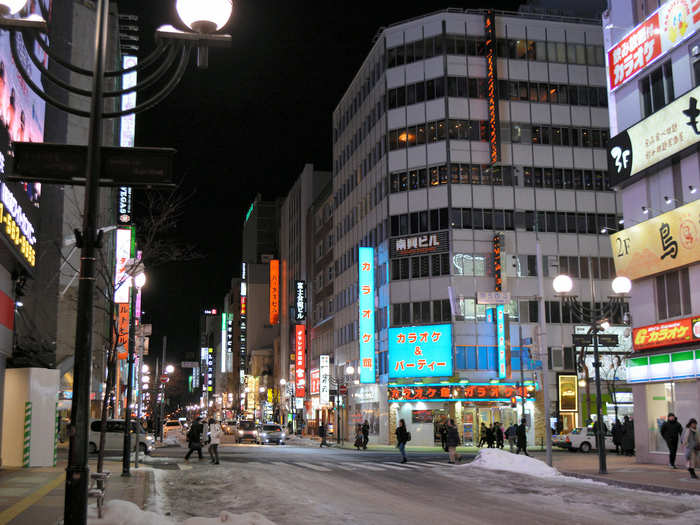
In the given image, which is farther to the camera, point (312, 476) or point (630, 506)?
point (312, 476)

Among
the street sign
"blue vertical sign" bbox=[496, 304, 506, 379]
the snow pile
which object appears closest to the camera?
the street sign

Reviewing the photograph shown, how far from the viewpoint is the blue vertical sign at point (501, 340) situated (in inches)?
2154

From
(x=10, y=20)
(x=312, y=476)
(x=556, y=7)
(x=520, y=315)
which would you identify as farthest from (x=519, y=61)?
(x=10, y=20)

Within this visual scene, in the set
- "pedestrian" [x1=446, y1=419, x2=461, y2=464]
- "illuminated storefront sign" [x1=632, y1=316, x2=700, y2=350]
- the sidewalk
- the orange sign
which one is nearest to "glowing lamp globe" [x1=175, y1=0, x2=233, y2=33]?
the sidewalk

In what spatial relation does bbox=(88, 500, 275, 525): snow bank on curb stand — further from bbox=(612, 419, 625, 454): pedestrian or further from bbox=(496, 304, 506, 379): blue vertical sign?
bbox=(496, 304, 506, 379): blue vertical sign

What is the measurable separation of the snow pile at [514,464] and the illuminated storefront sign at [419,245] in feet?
99.5

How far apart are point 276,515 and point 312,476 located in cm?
912

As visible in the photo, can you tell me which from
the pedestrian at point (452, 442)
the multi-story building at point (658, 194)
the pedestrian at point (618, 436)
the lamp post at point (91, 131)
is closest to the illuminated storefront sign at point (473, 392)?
the pedestrian at point (618, 436)

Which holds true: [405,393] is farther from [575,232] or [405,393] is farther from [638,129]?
[638,129]

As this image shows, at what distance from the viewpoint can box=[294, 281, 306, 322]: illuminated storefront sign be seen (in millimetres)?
89688

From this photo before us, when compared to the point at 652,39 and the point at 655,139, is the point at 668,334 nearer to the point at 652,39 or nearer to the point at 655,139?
the point at 655,139

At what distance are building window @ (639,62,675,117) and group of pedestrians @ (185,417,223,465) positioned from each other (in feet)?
67.6

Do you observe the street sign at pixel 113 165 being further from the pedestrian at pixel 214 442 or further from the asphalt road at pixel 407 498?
the pedestrian at pixel 214 442

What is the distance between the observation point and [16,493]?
17.6 meters
